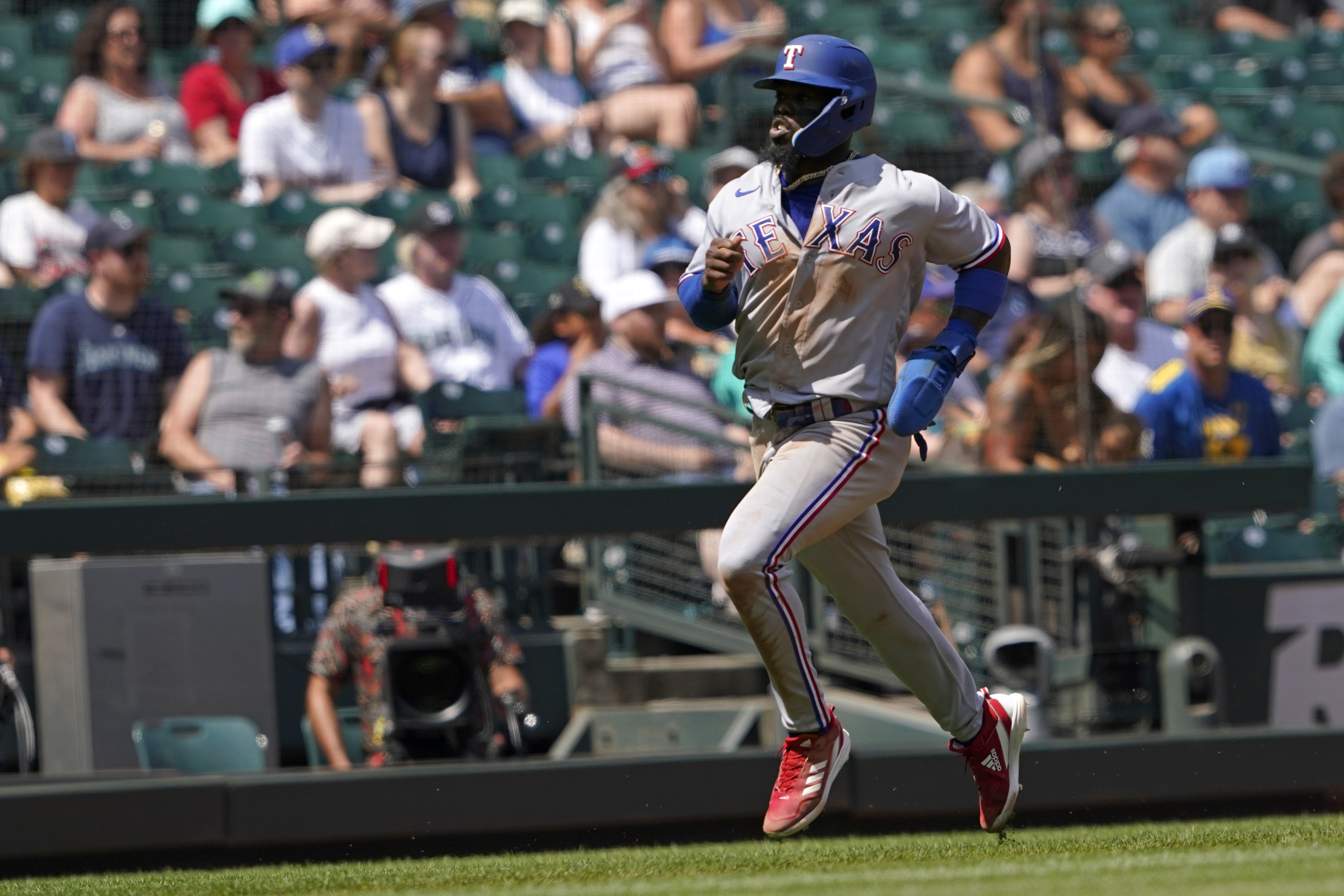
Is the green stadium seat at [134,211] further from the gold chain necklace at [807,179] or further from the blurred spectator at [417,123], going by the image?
the gold chain necklace at [807,179]

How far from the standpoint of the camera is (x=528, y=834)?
5.39m

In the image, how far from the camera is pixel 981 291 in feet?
13.4

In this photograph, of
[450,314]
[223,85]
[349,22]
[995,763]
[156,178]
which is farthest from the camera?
[349,22]

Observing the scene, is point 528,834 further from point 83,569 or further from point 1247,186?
point 1247,186

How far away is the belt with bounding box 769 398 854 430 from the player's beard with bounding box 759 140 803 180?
53 centimetres

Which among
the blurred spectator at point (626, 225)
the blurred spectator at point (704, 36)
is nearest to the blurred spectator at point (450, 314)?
the blurred spectator at point (626, 225)

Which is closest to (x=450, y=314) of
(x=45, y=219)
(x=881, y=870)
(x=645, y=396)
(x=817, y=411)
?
(x=645, y=396)

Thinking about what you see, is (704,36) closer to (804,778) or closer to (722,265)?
(722,265)

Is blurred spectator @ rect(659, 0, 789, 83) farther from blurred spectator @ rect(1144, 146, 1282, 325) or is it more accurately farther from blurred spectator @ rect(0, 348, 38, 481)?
blurred spectator @ rect(0, 348, 38, 481)

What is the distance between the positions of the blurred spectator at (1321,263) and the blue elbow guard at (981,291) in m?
5.26

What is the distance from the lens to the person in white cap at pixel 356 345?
6.99m

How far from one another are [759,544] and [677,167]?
543 cm

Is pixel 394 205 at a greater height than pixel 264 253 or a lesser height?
greater

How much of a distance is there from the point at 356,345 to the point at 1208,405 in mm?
3569
